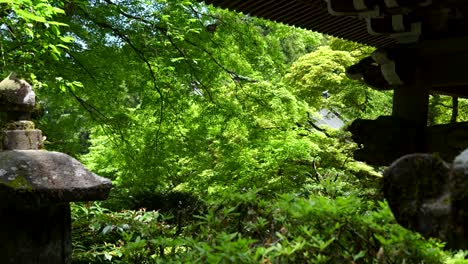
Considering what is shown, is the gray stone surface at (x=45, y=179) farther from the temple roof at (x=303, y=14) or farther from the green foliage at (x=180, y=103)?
the green foliage at (x=180, y=103)

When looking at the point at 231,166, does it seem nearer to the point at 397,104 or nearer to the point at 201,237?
the point at 397,104

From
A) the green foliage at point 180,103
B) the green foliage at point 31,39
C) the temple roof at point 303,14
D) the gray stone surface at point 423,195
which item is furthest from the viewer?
the green foliage at point 180,103

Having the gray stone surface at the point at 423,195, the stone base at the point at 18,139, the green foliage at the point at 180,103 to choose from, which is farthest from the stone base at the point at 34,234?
the gray stone surface at the point at 423,195

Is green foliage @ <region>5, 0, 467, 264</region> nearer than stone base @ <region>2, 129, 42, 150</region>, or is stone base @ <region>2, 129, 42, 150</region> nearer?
stone base @ <region>2, 129, 42, 150</region>

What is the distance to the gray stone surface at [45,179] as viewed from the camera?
2551 millimetres

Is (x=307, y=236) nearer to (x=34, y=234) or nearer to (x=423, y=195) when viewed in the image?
A: (x=423, y=195)

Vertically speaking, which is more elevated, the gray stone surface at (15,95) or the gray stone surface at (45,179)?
the gray stone surface at (15,95)

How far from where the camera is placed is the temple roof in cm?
325

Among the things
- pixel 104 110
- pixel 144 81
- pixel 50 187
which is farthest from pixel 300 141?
pixel 50 187

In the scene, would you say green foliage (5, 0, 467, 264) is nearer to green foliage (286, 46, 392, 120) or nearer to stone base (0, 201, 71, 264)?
green foliage (286, 46, 392, 120)

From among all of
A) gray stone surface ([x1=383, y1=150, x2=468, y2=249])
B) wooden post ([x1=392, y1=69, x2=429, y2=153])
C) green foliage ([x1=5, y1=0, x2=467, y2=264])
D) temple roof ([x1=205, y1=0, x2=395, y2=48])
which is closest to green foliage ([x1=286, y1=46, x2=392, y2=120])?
green foliage ([x1=5, y1=0, x2=467, y2=264])

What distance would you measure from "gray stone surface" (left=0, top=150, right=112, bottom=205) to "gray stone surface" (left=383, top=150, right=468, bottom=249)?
6.47ft

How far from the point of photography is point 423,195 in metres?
1.39

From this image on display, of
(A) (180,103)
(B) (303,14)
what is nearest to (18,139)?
(B) (303,14)
